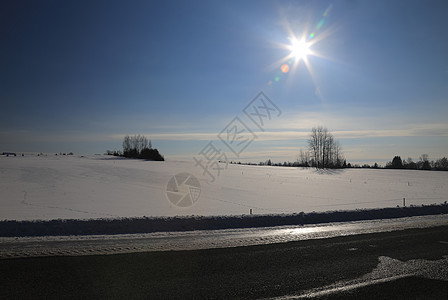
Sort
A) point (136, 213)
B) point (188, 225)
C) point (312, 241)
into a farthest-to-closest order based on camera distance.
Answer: point (136, 213) < point (188, 225) < point (312, 241)

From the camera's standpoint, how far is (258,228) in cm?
1245

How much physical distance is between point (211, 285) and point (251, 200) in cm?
1647

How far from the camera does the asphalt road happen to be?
17.3 feet

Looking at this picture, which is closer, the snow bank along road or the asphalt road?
the asphalt road

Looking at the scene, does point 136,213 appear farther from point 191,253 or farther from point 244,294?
point 244,294

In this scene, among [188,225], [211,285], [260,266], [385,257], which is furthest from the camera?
[188,225]

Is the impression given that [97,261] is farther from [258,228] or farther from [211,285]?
[258,228]

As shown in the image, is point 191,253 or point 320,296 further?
point 191,253

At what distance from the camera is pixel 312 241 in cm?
952

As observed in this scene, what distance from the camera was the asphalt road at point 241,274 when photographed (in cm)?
529

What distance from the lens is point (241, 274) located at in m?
6.30

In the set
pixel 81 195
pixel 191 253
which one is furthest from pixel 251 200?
pixel 191 253

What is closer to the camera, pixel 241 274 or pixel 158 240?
pixel 241 274

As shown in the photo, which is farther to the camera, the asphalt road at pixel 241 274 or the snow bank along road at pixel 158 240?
the snow bank along road at pixel 158 240
